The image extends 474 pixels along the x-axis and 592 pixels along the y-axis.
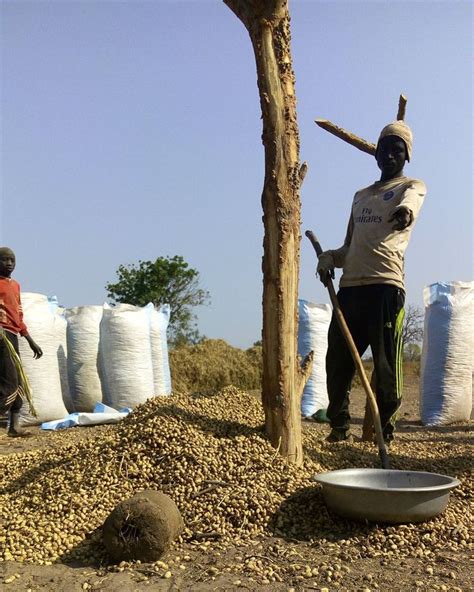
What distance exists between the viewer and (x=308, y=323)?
679 centimetres

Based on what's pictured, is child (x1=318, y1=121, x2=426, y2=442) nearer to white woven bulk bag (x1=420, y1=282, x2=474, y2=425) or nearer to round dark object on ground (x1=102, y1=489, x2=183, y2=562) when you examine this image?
round dark object on ground (x1=102, y1=489, x2=183, y2=562)

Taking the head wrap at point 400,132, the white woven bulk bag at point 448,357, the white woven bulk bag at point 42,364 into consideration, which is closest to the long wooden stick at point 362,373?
the head wrap at point 400,132

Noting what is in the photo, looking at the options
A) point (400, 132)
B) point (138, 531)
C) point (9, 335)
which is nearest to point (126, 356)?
point (9, 335)

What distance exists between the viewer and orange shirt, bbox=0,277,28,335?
523 centimetres

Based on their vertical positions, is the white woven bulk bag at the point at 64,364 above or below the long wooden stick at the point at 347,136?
below

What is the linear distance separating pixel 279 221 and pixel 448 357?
3116 millimetres

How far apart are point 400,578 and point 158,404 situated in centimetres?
163

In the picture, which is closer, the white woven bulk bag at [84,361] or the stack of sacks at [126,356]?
the stack of sacks at [126,356]

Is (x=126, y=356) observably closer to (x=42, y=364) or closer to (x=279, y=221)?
(x=42, y=364)

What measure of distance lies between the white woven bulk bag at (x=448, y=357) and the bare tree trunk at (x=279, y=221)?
2.74 m

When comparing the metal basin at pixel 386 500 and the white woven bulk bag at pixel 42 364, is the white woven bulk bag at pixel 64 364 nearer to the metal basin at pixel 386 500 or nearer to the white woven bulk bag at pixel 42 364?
the white woven bulk bag at pixel 42 364

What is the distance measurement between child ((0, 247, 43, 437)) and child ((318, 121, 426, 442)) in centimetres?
251

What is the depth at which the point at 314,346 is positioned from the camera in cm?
677

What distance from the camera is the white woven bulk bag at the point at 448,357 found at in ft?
19.4
